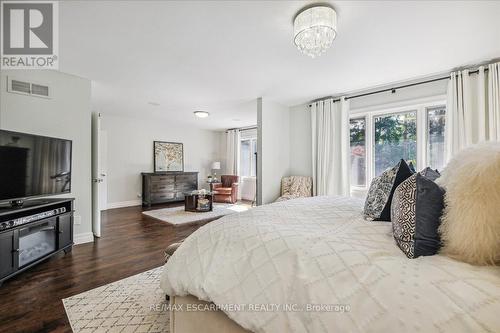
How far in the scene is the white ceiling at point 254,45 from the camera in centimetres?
182

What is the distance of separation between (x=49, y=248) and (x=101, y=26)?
2486 mm

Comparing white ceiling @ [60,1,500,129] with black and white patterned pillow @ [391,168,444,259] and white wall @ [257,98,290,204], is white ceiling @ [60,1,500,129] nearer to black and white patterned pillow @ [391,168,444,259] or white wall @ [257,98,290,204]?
white wall @ [257,98,290,204]

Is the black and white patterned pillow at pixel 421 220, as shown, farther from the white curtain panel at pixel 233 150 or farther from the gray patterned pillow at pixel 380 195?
the white curtain panel at pixel 233 150

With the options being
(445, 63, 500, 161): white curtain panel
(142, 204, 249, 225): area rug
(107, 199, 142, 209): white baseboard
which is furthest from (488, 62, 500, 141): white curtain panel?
(107, 199, 142, 209): white baseboard

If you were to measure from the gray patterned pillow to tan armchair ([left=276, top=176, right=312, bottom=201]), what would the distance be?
8.80 ft

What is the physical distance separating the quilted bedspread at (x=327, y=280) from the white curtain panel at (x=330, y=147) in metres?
2.86

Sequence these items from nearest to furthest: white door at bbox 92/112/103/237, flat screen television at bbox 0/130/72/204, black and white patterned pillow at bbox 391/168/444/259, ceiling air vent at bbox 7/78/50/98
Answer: black and white patterned pillow at bbox 391/168/444/259 < flat screen television at bbox 0/130/72/204 < ceiling air vent at bbox 7/78/50/98 < white door at bbox 92/112/103/237

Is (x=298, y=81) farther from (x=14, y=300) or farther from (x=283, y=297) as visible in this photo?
(x=14, y=300)

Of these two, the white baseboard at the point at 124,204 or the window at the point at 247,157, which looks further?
the window at the point at 247,157

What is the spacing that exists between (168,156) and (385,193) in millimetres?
6359

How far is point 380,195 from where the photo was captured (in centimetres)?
142

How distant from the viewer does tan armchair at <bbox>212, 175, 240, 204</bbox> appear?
643 centimetres

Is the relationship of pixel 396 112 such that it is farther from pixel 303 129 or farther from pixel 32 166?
pixel 32 166

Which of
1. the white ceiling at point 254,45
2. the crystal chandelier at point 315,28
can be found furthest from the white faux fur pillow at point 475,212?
the white ceiling at point 254,45
